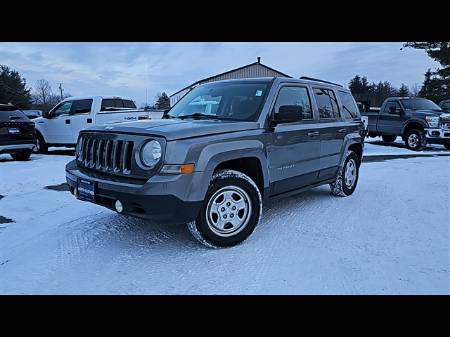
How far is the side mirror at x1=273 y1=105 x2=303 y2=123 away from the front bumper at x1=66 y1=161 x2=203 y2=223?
138 centimetres

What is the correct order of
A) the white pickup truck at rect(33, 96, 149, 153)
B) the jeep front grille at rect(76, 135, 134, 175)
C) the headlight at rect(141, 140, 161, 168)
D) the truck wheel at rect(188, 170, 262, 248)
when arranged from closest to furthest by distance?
the headlight at rect(141, 140, 161, 168), the jeep front grille at rect(76, 135, 134, 175), the truck wheel at rect(188, 170, 262, 248), the white pickup truck at rect(33, 96, 149, 153)

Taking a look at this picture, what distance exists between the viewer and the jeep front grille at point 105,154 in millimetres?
3363

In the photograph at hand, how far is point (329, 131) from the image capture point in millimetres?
5246

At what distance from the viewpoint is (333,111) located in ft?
18.1

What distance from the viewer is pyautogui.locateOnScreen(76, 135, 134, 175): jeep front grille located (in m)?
3.36

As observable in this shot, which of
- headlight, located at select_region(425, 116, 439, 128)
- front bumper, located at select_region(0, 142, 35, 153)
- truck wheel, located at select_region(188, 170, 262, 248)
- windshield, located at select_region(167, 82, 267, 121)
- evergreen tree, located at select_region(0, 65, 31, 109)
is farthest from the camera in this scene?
evergreen tree, located at select_region(0, 65, 31, 109)

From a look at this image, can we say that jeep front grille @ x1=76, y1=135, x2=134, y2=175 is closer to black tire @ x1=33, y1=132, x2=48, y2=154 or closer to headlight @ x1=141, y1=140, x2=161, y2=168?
headlight @ x1=141, y1=140, x2=161, y2=168

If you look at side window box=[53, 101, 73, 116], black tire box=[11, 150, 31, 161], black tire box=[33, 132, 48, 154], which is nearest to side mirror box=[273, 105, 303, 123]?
black tire box=[11, 150, 31, 161]
